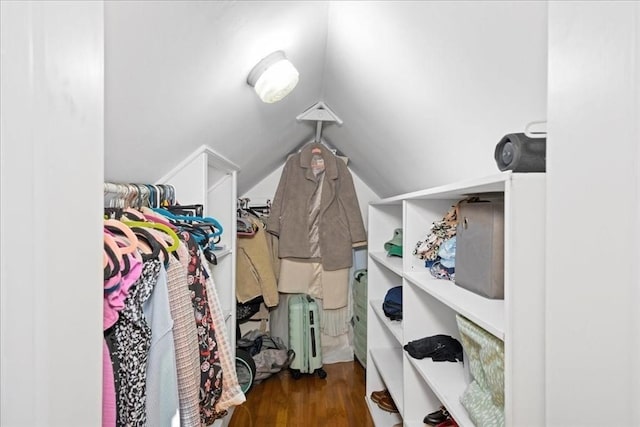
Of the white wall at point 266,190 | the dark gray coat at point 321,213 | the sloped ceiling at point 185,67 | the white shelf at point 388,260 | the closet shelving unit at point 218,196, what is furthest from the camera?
the white wall at point 266,190

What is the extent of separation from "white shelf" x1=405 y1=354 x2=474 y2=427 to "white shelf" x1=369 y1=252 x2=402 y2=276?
51 centimetres

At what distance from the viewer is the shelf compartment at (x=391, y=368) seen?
1859mm

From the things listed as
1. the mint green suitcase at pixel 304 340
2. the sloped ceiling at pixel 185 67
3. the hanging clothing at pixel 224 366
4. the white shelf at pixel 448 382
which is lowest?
the mint green suitcase at pixel 304 340

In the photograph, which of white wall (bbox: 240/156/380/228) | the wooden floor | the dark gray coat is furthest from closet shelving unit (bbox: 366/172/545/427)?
white wall (bbox: 240/156/380/228)

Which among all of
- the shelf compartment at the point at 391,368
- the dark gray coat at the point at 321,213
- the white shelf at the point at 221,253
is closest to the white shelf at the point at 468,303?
the shelf compartment at the point at 391,368

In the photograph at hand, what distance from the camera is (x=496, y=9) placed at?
780 millimetres

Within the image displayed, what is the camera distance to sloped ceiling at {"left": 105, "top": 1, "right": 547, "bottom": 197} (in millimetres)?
819

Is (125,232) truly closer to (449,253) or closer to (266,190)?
(449,253)

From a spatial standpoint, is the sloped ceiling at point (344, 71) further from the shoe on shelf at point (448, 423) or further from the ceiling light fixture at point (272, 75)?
the shoe on shelf at point (448, 423)

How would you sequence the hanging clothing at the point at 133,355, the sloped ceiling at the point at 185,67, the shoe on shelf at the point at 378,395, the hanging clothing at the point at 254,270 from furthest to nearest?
the hanging clothing at the point at 254,270, the shoe on shelf at the point at 378,395, the sloped ceiling at the point at 185,67, the hanging clothing at the point at 133,355

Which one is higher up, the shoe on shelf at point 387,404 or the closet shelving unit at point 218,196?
the closet shelving unit at point 218,196

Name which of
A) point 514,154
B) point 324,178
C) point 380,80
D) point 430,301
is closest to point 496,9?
point 514,154

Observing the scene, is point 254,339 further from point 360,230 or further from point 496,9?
point 496,9
